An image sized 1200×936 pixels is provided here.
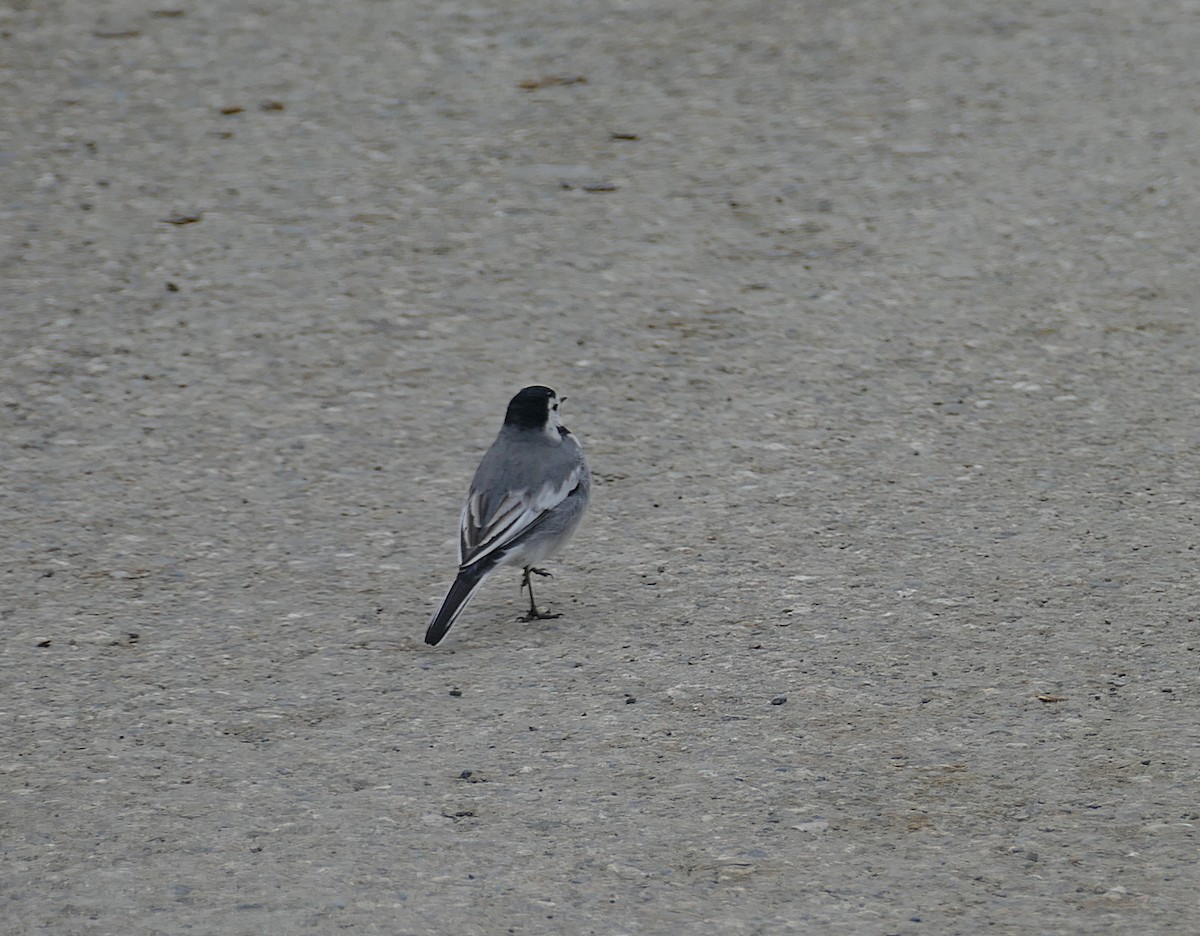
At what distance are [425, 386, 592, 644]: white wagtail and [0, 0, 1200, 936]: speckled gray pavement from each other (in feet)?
0.84

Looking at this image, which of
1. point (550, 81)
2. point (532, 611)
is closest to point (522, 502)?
point (532, 611)

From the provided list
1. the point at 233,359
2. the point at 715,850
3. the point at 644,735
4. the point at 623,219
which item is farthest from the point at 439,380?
the point at 715,850

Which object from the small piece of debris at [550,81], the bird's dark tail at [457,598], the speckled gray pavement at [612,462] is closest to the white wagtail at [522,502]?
the bird's dark tail at [457,598]

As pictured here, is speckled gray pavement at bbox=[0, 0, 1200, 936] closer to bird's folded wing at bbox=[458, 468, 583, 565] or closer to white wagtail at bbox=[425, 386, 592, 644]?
white wagtail at bbox=[425, 386, 592, 644]

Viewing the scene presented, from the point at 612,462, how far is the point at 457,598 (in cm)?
173

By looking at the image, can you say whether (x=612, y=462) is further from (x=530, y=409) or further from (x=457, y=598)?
(x=457, y=598)

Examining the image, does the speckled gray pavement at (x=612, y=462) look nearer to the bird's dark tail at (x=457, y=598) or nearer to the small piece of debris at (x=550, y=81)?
the small piece of debris at (x=550, y=81)

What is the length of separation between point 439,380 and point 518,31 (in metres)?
4.87

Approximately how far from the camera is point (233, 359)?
809 centimetres

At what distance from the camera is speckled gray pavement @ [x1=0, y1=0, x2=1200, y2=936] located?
4527 mm

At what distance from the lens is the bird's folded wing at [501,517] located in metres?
5.80

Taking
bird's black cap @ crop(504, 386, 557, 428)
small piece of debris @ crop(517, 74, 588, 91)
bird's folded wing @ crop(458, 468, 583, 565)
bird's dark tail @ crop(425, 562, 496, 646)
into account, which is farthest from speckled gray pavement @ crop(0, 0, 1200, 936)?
bird's black cap @ crop(504, 386, 557, 428)

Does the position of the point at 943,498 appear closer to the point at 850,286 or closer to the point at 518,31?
the point at 850,286

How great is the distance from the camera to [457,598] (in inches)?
222
